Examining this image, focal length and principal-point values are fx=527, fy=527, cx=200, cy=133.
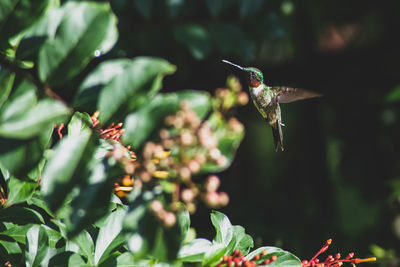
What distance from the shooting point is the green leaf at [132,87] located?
551 mm

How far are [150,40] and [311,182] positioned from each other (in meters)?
1.83

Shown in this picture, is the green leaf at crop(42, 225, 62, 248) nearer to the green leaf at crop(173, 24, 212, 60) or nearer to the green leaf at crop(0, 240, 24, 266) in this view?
the green leaf at crop(0, 240, 24, 266)

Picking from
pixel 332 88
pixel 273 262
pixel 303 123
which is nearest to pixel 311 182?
pixel 303 123

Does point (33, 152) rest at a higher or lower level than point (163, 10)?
higher

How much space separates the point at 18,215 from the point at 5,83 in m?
0.29

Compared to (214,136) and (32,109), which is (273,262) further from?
(32,109)

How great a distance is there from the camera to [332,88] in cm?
303

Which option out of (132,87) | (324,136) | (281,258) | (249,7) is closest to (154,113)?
(132,87)

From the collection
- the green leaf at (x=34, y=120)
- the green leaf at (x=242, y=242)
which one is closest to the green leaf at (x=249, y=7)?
the green leaf at (x=242, y=242)

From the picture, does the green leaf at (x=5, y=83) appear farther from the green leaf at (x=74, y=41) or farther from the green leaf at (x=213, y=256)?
the green leaf at (x=213, y=256)

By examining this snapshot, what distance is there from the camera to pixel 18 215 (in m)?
0.81

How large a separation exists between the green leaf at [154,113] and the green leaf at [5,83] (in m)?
0.15

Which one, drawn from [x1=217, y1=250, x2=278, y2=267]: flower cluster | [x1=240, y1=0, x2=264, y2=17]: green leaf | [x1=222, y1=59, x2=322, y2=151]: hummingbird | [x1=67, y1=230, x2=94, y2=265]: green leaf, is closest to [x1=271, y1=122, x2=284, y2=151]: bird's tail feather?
[x1=222, y1=59, x2=322, y2=151]: hummingbird

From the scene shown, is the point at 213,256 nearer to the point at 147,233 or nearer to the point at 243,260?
the point at 243,260
